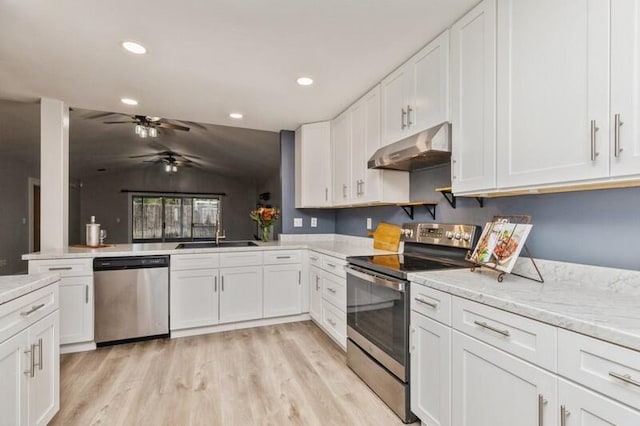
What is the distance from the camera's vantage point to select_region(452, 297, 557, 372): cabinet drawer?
1.05 metres

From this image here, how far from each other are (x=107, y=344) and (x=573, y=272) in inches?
139

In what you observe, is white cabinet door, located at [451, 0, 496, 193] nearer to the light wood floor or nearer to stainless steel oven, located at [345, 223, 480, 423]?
stainless steel oven, located at [345, 223, 480, 423]

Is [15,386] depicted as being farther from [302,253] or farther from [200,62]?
[302,253]

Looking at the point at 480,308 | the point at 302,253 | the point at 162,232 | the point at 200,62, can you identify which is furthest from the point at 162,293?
the point at 162,232

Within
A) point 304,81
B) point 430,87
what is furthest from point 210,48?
point 430,87

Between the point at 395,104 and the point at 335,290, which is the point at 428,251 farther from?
the point at 395,104

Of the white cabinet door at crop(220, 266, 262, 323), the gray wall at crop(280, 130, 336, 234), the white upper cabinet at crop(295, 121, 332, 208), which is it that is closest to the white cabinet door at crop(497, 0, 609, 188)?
the white upper cabinet at crop(295, 121, 332, 208)

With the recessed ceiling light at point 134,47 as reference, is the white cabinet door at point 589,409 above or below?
below

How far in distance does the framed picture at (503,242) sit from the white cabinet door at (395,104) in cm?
92

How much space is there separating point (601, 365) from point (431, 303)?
2.36ft

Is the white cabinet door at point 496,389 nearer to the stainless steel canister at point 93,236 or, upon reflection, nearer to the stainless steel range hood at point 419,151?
the stainless steel range hood at point 419,151

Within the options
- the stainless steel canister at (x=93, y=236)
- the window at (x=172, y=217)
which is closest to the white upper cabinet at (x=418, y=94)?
the stainless steel canister at (x=93, y=236)

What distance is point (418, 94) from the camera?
2109mm

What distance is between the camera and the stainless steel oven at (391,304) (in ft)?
5.81
